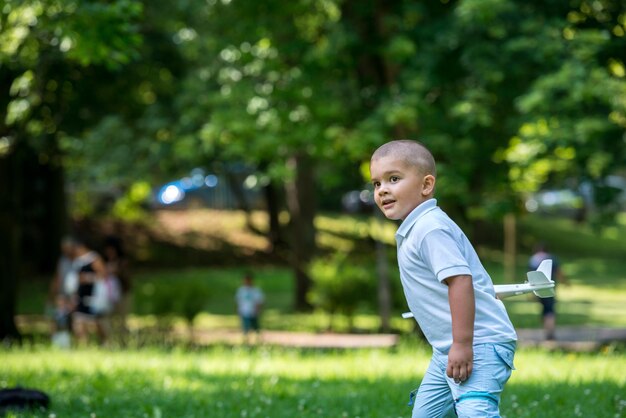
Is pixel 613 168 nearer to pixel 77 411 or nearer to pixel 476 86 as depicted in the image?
pixel 476 86

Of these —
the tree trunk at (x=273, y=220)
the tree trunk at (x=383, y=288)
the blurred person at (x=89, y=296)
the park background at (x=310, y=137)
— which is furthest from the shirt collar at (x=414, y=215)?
the tree trunk at (x=273, y=220)

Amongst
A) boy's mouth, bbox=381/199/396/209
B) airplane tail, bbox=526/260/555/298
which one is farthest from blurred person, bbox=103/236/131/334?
airplane tail, bbox=526/260/555/298

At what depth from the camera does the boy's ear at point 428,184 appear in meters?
4.81

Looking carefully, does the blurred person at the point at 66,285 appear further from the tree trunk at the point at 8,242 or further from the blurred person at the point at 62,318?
the tree trunk at the point at 8,242

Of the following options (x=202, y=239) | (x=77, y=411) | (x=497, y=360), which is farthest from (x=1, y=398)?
(x=202, y=239)

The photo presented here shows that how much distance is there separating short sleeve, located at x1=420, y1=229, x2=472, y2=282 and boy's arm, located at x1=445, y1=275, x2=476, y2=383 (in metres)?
0.03

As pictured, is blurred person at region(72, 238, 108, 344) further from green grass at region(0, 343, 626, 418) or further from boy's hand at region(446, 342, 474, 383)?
boy's hand at region(446, 342, 474, 383)

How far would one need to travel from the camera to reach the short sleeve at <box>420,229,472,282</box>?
4.54 meters

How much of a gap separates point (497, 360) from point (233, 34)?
564 inches

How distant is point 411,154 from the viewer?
4.77 metres

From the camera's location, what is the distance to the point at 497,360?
4680mm

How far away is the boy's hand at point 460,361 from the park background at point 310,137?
9.74ft

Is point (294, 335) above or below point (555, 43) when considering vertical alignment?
below

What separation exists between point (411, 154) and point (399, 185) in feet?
0.48
